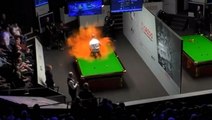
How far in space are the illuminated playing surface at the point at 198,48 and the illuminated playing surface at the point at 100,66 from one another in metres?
2.98

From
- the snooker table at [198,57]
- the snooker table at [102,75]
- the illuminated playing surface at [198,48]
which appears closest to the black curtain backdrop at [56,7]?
the snooker table at [102,75]

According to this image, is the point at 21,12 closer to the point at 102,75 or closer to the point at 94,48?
the point at 94,48

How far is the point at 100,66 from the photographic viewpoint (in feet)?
55.4

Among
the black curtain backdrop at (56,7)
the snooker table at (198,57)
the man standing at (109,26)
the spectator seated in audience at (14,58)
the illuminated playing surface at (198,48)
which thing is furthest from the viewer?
the black curtain backdrop at (56,7)

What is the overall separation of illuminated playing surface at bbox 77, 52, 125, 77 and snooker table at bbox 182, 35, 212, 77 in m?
2.82

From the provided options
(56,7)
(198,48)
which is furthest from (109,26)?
(198,48)

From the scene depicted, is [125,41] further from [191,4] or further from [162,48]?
[162,48]

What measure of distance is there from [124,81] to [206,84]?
3.19 metres

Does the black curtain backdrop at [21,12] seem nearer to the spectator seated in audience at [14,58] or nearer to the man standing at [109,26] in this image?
the spectator seated in audience at [14,58]

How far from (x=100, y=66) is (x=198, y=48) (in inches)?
169

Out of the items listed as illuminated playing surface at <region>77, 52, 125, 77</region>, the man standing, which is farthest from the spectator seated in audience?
the man standing

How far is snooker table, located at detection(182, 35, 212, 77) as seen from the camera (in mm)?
16672

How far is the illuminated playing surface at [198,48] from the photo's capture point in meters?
16.8

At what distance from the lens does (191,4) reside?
2277cm
